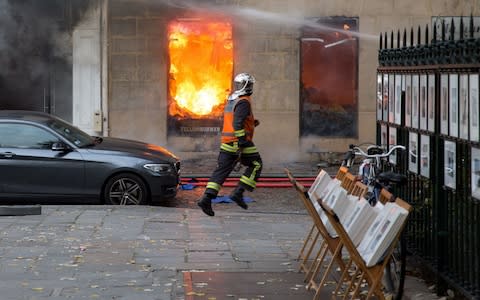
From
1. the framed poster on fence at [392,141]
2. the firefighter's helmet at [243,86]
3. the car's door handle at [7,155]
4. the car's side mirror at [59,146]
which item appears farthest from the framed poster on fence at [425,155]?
the car's door handle at [7,155]

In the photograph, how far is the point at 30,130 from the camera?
1338 centimetres

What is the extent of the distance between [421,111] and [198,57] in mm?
11533

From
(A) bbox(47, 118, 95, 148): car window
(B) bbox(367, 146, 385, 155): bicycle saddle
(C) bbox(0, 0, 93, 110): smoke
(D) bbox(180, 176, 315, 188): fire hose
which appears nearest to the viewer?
(B) bbox(367, 146, 385, 155): bicycle saddle

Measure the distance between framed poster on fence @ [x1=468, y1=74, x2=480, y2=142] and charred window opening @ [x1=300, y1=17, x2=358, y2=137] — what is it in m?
12.7

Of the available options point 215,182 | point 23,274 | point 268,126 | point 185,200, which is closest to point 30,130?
point 185,200

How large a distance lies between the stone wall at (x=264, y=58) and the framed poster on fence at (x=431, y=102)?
11.4 m

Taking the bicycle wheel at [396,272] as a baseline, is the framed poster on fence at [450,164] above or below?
above

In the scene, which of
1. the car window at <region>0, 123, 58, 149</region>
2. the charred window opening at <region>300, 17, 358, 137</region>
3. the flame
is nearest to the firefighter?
the car window at <region>0, 123, 58, 149</region>

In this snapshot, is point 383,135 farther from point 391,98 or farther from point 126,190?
point 126,190

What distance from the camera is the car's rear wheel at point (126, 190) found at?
13.3 metres

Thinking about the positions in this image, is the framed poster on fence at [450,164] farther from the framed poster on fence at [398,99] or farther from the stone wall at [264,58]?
the stone wall at [264,58]

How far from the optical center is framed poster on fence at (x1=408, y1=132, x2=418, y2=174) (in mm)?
8047

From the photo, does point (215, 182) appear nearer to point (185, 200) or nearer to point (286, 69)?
point (185, 200)

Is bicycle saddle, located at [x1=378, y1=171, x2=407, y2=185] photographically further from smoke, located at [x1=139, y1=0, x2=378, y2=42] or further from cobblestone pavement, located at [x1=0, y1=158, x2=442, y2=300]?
smoke, located at [x1=139, y1=0, x2=378, y2=42]
